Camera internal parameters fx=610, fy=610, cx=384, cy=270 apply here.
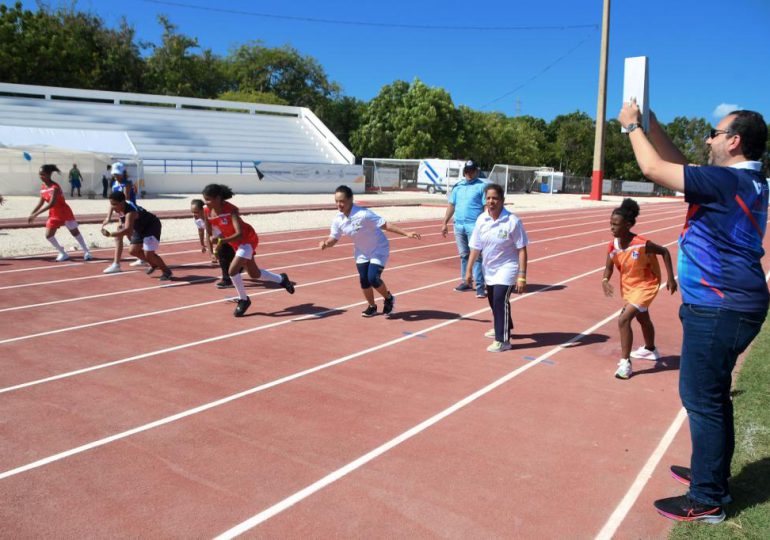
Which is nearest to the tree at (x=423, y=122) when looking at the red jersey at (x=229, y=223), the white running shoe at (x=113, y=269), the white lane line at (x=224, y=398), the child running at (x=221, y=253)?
the child running at (x=221, y=253)

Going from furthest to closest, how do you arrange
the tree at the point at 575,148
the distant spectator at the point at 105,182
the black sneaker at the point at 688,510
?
the tree at the point at 575,148
the distant spectator at the point at 105,182
the black sneaker at the point at 688,510

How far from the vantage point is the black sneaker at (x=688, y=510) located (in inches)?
135

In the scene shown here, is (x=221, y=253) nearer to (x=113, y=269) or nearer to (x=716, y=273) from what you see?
(x=113, y=269)

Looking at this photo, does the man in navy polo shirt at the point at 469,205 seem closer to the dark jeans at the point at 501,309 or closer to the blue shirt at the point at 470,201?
the blue shirt at the point at 470,201

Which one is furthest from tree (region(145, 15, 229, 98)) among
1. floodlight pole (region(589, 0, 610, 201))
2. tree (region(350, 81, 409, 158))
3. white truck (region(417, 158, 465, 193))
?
floodlight pole (region(589, 0, 610, 201))

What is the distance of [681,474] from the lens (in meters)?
3.95

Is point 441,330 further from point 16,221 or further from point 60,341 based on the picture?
point 16,221

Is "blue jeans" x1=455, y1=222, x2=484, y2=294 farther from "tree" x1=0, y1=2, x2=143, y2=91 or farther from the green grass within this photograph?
"tree" x1=0, y1=2, x2=143, y2=91

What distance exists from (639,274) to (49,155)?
2912 centimetres

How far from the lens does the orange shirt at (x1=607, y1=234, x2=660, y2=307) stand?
5.91 m

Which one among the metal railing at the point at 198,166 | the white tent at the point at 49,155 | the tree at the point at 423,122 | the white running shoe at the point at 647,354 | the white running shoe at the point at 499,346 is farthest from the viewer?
the tree at the point at 423,122

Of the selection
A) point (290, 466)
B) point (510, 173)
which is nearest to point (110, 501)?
point (290, 466)

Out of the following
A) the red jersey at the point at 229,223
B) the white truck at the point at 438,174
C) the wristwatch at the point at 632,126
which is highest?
the white truck at the point at 438,174

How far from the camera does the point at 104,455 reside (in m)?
4.21
